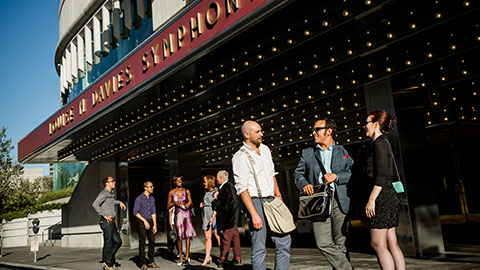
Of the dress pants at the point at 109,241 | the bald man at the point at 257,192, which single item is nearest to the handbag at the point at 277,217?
the bald man at the point at 257,192

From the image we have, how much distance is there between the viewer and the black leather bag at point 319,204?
175 inches

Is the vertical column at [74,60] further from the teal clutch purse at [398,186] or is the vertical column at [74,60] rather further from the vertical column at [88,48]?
the teal clutch purse at [398,186]

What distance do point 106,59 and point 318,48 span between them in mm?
10130

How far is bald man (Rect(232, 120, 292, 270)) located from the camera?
4336 mm

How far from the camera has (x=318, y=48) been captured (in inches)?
296

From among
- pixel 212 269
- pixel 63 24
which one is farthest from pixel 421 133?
pixel 63 24

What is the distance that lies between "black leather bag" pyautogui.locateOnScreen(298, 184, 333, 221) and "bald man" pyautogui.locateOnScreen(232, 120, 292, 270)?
0.34 metres

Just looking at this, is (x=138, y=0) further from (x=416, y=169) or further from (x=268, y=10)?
(x=416, y=169)

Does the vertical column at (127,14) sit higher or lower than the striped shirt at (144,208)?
higher

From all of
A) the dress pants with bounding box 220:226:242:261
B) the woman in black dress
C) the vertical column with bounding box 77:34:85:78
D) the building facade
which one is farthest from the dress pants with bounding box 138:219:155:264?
the vertical column with bounding box 77:34:85:78

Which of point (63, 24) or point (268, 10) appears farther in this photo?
point (63, 24)

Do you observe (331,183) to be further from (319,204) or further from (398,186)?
(398,186)

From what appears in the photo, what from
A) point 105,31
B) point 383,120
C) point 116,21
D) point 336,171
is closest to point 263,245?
point 336,171

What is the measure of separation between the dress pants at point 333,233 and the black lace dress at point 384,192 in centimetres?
37
